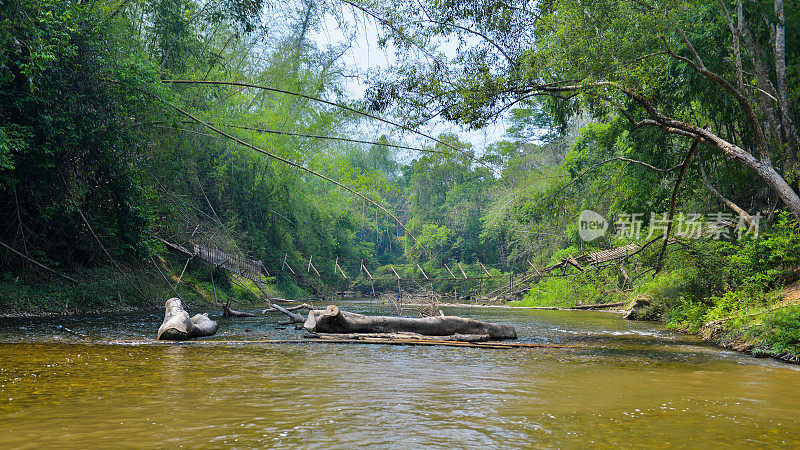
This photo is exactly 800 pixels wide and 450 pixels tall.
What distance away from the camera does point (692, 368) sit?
6.16 m

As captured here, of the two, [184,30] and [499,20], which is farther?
[184,30]

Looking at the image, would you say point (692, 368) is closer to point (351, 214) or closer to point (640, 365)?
point (640, 365)

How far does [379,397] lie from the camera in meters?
4.28

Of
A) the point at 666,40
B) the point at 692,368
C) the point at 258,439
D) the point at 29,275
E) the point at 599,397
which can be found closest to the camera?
the point at 258,439

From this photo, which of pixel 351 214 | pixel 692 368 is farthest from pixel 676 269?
pixel 351 214

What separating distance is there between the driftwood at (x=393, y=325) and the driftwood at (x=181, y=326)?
5.40 ft

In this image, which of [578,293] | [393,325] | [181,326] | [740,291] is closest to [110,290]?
[181,326]

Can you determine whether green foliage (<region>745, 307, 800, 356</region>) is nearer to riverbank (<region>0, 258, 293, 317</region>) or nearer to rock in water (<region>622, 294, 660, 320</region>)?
rock in water (<region>622, 294, 660, 320</region>)

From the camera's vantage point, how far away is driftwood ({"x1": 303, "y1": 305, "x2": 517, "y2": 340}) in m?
8.60

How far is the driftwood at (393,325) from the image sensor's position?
8.60m

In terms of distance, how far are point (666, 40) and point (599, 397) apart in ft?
23.1

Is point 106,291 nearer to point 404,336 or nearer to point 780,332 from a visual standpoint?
point 404,336

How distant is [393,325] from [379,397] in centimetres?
443

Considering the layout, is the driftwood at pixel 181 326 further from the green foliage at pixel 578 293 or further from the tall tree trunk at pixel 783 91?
the green foliage at pixel 578 293
